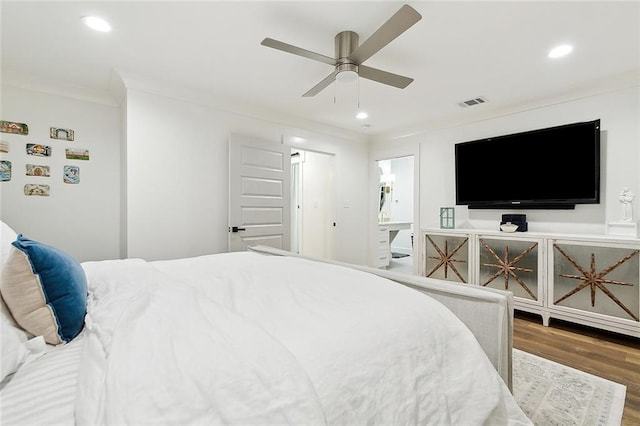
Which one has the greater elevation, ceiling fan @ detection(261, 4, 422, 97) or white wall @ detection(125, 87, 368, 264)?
ceiling fan @ detection(261, 4, 422, 97)

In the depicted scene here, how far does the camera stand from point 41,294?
0.94 metres

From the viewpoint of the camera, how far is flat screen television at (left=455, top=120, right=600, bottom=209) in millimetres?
2961

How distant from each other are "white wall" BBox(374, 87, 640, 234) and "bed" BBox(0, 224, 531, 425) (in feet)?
9.05

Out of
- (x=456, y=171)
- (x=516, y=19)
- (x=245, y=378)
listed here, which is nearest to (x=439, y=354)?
(x=245, y=378)

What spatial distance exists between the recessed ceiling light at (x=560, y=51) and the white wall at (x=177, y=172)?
2977 mm

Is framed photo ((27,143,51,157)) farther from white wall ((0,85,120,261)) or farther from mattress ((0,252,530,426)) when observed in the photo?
mattress ((0,252,530,426))

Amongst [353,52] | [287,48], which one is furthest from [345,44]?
[287,48]

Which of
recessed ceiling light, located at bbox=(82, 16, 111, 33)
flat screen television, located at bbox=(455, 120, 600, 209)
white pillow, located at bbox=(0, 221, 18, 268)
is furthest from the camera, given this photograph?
flat screen television, located at bbox=(455, 120, 600, 209)

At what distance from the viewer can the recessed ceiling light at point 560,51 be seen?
2311 mm

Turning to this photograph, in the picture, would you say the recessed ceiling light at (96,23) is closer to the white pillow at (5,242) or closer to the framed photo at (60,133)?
the framed photo at (60,133)

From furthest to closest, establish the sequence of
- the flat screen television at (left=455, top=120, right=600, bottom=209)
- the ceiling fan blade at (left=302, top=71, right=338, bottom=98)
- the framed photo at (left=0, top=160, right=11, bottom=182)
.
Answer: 1. the flat screen television at (left=455, top=120, right=600, bottom=209)
2. the framed photo at (left=0, top=160, right=11, bottom=182)
3. the ceiling fan blade at (left=302, top=71, right=338, bottom=98)

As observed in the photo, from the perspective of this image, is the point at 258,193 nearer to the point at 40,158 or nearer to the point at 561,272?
the point at 40,158

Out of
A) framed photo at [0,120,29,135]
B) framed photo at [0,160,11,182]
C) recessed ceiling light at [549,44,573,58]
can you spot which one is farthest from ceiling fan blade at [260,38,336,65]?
framed photo at [0,160,11,182]

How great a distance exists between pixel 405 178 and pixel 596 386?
5764 mm
